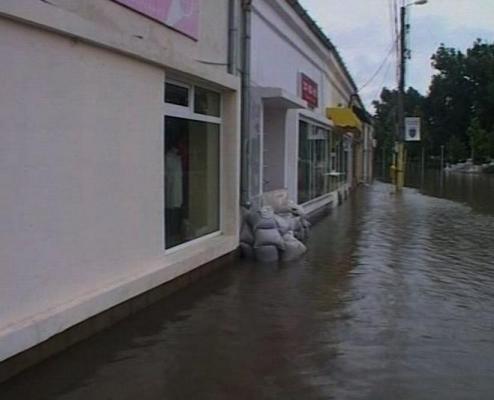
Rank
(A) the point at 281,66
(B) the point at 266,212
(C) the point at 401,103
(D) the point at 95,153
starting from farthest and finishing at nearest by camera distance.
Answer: (C) the point at 401,103 < (A) the point at 281,66 < (B) the point at 266,212 < (D) the point at 95,153

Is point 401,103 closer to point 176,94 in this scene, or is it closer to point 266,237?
point 266,237

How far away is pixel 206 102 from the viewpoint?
8.91m

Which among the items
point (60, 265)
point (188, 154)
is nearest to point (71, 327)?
point (60, 265)

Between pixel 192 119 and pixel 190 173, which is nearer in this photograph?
pixel 192 119

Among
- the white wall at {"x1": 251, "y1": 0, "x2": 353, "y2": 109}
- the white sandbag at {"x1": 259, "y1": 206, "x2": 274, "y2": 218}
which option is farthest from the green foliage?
the white sandbag at {"x1": 259, "y1": 206, "x2": 274, "y2": 218}

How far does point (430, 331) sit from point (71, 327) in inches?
119

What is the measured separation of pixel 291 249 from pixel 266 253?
52 centimetres

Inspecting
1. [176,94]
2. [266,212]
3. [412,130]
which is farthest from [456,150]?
[176,94]

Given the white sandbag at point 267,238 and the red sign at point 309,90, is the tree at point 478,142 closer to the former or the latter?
the red sign at point 309,90

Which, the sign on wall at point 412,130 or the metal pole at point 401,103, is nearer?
the metal pole at point 401,103

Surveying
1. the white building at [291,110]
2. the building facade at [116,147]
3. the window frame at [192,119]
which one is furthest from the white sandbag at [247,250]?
the white building at [291,110]

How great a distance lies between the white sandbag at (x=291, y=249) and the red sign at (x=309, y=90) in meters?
6.21

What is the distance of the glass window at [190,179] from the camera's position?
783 cm

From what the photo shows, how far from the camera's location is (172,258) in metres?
7.54
